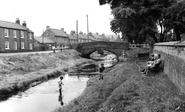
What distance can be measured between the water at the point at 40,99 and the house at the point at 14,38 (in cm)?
2354

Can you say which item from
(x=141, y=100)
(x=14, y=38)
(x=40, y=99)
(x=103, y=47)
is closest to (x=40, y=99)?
(x=40, y=99)

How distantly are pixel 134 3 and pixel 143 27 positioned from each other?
3697mm

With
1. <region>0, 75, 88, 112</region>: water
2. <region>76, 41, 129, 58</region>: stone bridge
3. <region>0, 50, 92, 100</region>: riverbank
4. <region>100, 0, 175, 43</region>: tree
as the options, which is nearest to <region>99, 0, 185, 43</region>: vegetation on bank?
<region>100, 0, 175, 43</region>: tree

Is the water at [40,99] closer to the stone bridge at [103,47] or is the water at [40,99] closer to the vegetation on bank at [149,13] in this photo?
the vegetation on bank at [149,13]

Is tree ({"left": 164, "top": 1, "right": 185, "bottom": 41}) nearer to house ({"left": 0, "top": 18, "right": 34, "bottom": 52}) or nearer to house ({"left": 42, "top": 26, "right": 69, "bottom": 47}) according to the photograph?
house ({"left": 0, "top": 18, "right": 34, "bottom": 52})

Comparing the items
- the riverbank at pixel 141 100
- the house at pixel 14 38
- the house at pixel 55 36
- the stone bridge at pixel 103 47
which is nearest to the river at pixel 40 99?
the riverbank at pixel 141 100

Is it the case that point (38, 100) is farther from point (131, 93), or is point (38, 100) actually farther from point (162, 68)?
point (162, 68)

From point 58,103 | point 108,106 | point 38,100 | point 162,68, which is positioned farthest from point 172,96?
point 38,100

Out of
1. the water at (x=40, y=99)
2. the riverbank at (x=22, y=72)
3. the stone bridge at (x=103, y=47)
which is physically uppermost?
the stone bridge at (x=103, y=47)

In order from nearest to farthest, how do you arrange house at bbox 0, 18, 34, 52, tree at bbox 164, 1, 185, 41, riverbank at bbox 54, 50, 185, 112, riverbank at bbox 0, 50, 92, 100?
riverbank at bbox 54, 50, 185, 112 < riverbank at bbox 0, 50, 92, 100 < tree at bbox 164, 1, 185, 41 < house at bbox 0, 18, 34, 52

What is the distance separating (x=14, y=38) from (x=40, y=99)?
29.5m

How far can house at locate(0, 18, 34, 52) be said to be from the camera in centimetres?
3494

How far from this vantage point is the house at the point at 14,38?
115ft

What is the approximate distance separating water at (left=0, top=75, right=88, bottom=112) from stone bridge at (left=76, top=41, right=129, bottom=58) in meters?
25.6
